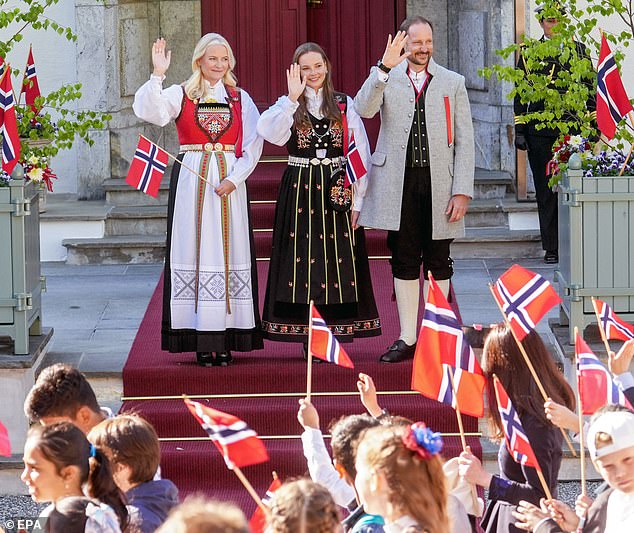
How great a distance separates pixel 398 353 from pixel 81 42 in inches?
188

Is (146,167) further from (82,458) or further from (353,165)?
(82,458)

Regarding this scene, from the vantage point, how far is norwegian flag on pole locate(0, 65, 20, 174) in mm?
7594

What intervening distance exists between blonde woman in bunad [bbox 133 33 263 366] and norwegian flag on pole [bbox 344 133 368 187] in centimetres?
48

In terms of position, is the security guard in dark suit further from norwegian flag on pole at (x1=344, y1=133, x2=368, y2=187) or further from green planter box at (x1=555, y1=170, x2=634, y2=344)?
norwegian flag on pole at (x1=344, y1=133, x2=368, y2=187)

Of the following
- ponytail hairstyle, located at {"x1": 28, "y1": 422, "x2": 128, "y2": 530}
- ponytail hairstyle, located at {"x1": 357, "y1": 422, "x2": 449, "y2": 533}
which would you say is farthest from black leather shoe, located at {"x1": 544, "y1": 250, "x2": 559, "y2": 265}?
ponytail hairstyle, located at {"x1": 357, "y1": 422, "x2": 449, "y2": 533}

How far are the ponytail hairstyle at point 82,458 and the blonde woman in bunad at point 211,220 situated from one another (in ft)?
10.3

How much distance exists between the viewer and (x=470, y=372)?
17.5 feet

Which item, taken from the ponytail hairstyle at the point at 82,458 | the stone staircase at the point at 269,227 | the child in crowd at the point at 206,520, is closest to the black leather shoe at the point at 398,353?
the stone staircase at the point at 269,227

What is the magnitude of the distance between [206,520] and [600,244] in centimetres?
501

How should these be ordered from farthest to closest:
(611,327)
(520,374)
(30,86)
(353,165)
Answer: (30,86), (353,165), (611,327), (520,374)

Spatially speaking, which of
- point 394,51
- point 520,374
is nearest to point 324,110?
point 394,51

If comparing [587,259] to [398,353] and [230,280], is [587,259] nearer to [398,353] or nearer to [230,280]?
[398,353]

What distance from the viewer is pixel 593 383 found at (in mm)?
4969

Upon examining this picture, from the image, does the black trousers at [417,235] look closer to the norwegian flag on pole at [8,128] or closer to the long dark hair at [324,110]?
the long dark hair at [324,110]
